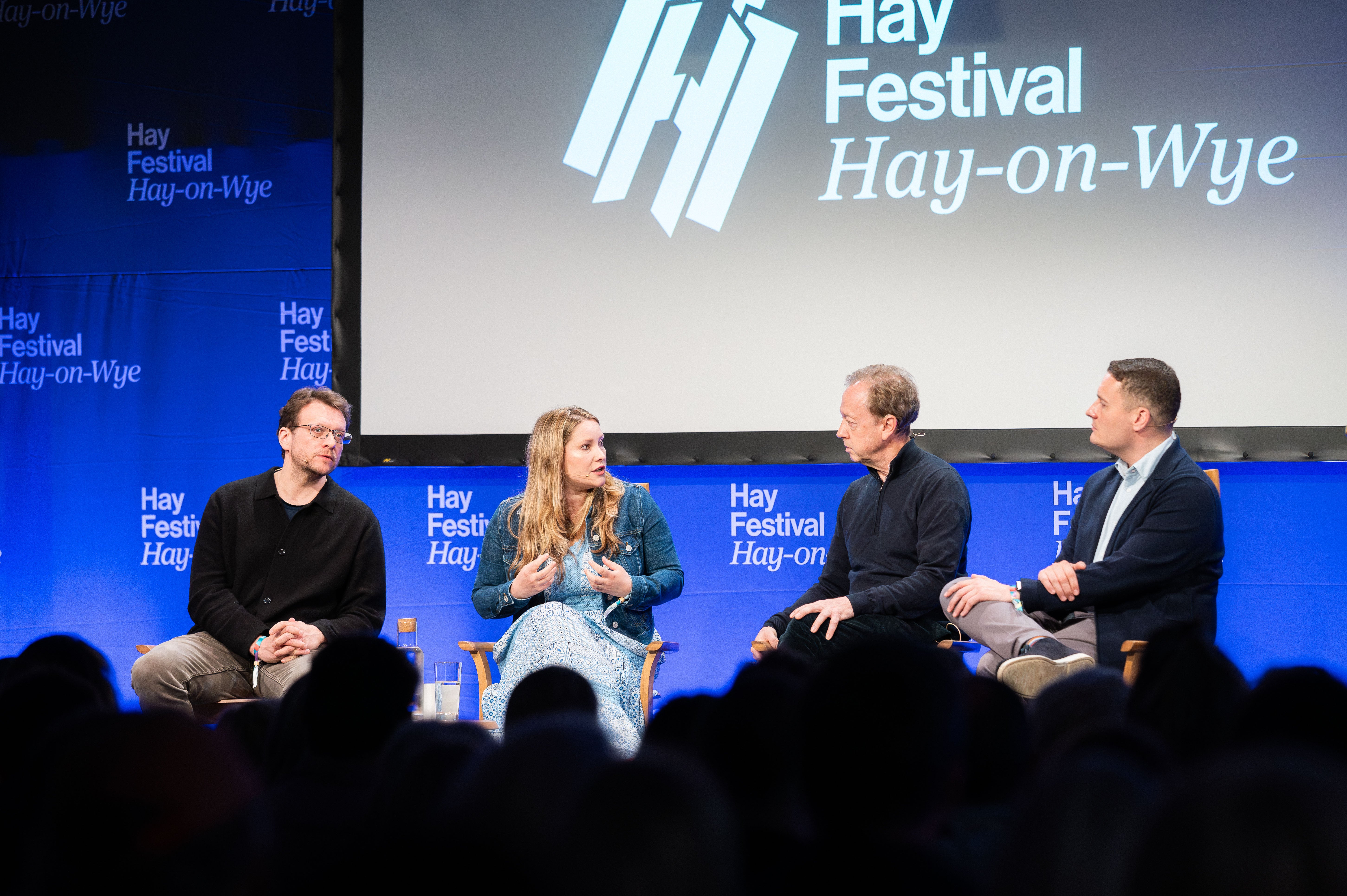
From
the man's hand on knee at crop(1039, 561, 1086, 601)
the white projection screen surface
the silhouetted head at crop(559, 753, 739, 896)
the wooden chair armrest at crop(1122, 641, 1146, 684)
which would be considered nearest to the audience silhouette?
the silhouetted head at crop(559, 753, 739, 896)

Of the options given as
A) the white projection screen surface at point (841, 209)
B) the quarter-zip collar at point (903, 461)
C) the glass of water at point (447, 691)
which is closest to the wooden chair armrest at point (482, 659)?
the glass of water at point (447, 691)

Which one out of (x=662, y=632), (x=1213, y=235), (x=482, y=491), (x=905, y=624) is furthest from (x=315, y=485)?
(x=1213, y=235)

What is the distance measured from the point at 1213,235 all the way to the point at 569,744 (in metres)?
4.03

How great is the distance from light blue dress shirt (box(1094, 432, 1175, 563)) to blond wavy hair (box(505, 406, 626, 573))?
1382mm

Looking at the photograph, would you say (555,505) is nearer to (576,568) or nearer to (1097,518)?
(576,568)

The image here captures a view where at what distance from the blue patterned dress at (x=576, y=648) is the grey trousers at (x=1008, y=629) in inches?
35.4

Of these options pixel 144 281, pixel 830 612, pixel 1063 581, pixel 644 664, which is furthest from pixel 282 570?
pixel 1063 581

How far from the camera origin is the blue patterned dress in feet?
9.98

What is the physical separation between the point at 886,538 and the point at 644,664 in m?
0.79

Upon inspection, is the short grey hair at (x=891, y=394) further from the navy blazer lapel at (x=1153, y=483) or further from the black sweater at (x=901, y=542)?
the navy blazer lapel at (x=1153, y=483)

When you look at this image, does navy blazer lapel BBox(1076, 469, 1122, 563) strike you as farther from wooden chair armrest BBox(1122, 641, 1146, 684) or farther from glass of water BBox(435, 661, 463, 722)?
glass of water BBox(435, 661, 463, 722)

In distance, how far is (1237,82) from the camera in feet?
12.7

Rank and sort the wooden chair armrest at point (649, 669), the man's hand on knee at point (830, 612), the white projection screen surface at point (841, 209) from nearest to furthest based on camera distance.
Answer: the man's hand on knee at point (830, 612) < the wooden chair armrest at point (649, 669) < the white projection screen surface at point (841, 209)

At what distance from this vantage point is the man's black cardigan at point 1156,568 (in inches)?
111
